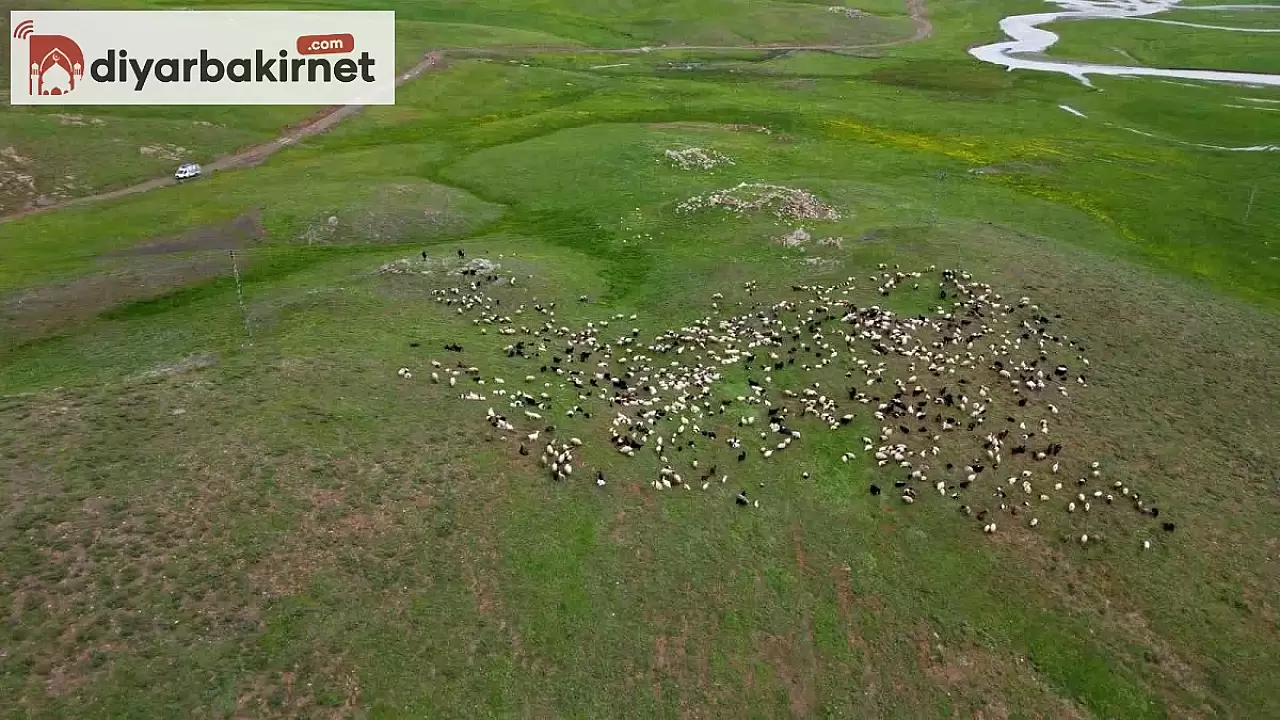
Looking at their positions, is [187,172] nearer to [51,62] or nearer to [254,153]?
[254,153]

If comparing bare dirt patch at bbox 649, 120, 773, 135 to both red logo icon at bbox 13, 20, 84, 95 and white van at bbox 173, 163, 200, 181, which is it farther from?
red logo icon at bbox 13, 20, 84, 95

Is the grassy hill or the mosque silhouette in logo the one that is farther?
the mosque silhouette in logo

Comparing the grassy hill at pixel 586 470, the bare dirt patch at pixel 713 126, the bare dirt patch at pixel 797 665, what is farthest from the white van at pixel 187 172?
the bare dirt patch at pixel 797 665

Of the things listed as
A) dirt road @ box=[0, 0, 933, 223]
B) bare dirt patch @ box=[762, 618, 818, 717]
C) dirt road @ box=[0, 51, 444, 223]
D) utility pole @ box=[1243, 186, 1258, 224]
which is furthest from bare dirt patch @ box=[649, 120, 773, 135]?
bare dirt patch @ box=[762, 618, 818, 717]

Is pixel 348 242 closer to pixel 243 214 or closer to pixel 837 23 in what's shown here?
pixel 243 214

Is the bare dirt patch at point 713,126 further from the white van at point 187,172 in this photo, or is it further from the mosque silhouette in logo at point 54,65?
the mosque silhouette in logo at point 54,65

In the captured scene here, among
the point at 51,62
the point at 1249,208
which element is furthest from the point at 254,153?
the point at 1249,208
